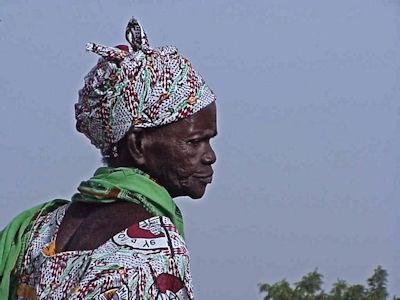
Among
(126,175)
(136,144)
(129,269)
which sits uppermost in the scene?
(136,144)

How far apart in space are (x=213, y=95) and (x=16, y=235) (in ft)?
2.23

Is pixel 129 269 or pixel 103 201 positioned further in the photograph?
pixel 103 201

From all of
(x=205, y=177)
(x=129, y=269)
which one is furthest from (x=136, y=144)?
(x=129, y=269)

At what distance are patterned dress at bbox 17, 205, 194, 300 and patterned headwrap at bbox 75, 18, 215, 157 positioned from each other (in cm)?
31

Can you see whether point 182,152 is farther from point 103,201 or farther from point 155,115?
point 103,201

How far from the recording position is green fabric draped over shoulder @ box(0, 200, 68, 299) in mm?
3436

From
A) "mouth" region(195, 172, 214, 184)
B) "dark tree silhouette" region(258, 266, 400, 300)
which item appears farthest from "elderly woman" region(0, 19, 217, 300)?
"dark tree silhouette" region(258, 266, 400, 300)

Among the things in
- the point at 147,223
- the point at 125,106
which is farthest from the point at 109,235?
the point at 125,106

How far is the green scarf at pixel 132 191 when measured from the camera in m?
3.25

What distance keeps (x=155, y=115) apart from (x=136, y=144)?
0.10 metres

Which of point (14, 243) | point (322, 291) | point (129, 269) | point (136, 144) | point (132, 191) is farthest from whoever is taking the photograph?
point (322, 291)

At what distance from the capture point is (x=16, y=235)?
3516 millimetres

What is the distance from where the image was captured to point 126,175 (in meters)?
3.32

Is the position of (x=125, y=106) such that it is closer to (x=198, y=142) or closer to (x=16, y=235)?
(x=198, y=142)
